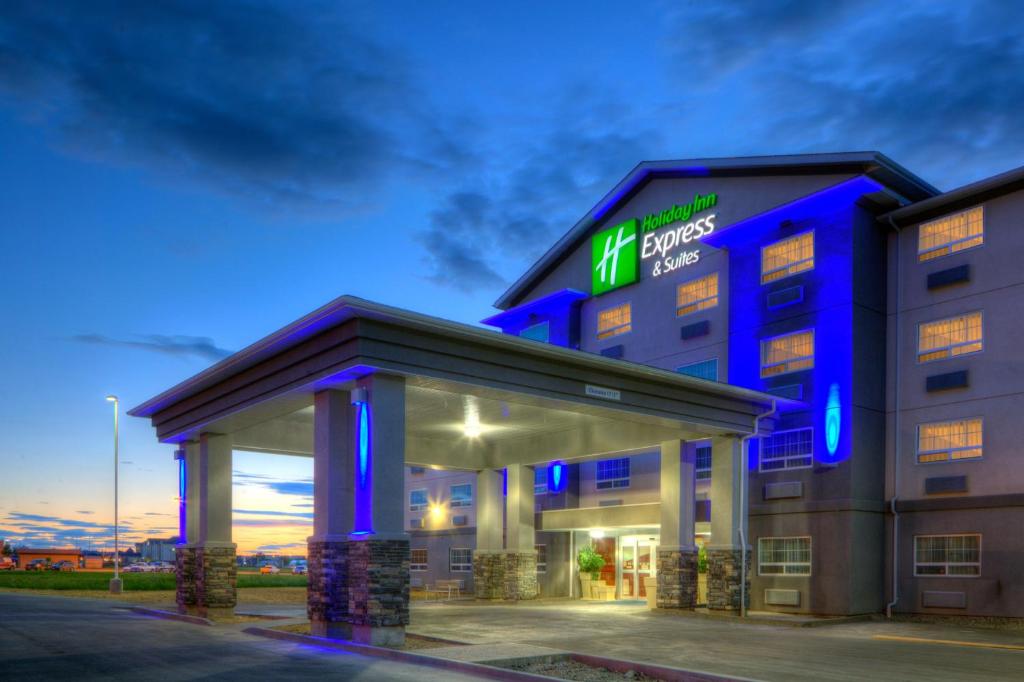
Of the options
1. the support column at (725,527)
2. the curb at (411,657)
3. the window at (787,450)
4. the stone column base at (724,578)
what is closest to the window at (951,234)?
the window at (787,450)

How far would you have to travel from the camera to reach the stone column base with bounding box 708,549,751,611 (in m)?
28.2

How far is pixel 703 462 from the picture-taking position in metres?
34.6

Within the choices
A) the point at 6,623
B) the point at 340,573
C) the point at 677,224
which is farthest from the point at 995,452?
the point at 6,623

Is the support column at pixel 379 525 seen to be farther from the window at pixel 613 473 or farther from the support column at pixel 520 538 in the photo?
the window at pixel 613 473

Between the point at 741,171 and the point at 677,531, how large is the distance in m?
13.4

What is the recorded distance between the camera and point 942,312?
2895 cm

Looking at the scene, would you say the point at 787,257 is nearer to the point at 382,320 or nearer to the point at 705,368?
the point at 705,368

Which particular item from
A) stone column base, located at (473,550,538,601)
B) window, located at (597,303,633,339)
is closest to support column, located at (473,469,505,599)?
stone column base, located at (473,550,538,601)

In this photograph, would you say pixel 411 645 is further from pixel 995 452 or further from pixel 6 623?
pixel 995 452

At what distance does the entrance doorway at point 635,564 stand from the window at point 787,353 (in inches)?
390

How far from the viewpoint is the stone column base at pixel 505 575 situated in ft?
119

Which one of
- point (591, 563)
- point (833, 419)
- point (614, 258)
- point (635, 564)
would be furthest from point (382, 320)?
point (635, 564)

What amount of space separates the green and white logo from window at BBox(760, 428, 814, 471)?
9.65 m

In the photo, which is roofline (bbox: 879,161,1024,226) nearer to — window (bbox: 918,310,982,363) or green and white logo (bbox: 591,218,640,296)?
window (bbox: 918,310,982,363)
